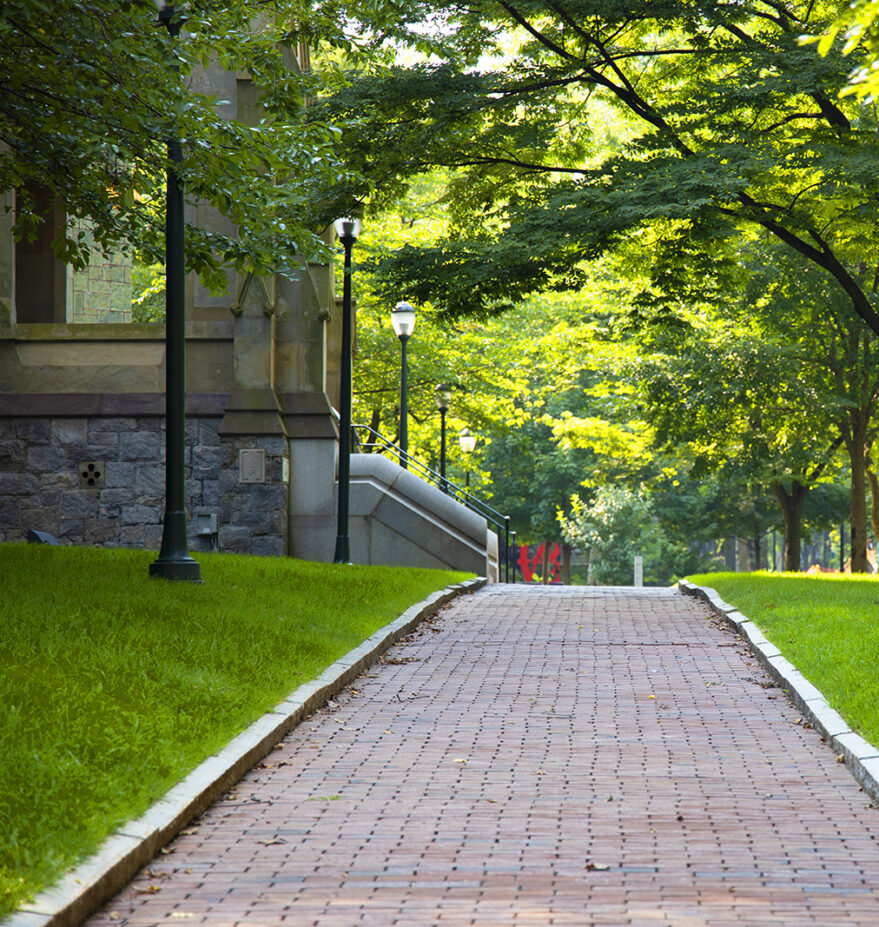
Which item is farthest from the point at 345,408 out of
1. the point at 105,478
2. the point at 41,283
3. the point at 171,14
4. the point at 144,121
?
the point at 41,283

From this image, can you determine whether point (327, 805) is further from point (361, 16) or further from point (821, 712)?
point (361, 16)

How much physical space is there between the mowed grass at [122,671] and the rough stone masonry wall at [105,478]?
4.44 metres

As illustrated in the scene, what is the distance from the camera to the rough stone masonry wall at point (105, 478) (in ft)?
59.8

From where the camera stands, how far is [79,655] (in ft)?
25.1

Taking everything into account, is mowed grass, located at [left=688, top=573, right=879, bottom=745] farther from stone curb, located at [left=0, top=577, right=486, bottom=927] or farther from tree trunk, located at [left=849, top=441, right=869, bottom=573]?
tree trunk, located at [left=849, top=441, right=869, bottom=573]

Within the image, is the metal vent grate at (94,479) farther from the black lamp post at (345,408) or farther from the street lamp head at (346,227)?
the street lamp head at (346,227)

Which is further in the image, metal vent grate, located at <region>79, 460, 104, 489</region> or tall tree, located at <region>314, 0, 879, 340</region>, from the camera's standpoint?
metal vent grate, located at <region>79, 460, 104, 489</region>

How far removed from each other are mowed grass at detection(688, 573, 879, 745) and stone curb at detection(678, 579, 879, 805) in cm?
7

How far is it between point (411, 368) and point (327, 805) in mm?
25919

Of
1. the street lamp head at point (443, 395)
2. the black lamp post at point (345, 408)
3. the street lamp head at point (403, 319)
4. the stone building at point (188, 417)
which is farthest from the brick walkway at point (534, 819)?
the street lamp head at point (443, 395)

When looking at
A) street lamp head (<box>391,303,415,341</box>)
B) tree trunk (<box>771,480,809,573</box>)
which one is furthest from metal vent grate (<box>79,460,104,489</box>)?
tree trunk (<box>771,480,809,573</box>)

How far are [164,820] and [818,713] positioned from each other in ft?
14.1

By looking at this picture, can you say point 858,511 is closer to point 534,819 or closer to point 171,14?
point 171,14

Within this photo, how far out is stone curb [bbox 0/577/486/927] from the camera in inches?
160
